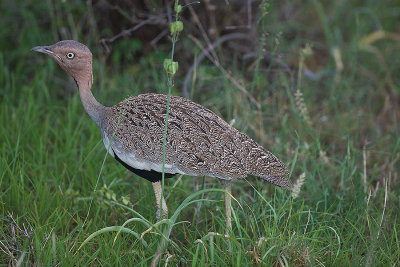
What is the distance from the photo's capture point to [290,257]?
269 cm

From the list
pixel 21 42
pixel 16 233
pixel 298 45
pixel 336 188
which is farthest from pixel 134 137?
pixel 298 45

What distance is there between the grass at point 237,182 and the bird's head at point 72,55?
1.63 feet

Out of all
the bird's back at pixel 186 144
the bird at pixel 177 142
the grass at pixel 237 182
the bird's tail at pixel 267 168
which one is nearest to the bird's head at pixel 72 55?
the bird at pixel 177 142

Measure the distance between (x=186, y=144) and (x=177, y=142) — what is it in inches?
1.9

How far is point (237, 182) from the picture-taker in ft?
12.4

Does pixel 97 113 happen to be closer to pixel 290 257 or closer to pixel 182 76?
pixel 290 257

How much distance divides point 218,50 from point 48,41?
144 centimetres

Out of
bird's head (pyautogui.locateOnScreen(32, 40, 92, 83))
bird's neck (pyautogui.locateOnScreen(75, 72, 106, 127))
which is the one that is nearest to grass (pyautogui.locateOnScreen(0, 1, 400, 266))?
bird's neck (pyautogui.locateOnScreen(75, 72, 106, 127))

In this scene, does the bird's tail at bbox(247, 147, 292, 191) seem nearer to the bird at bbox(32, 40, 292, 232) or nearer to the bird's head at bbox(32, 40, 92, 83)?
the bird at bbox(32, 40, 292, 232)

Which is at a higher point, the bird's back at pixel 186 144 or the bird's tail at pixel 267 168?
the bird's back at pixel 186 144

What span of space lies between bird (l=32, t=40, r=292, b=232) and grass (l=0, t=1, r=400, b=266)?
0.58ft

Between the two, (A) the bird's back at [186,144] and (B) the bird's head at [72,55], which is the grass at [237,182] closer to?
(A) the bird's back at [186,144]

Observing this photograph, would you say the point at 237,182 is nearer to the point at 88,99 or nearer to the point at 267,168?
the point at 267,168

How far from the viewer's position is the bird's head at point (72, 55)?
3.01m
